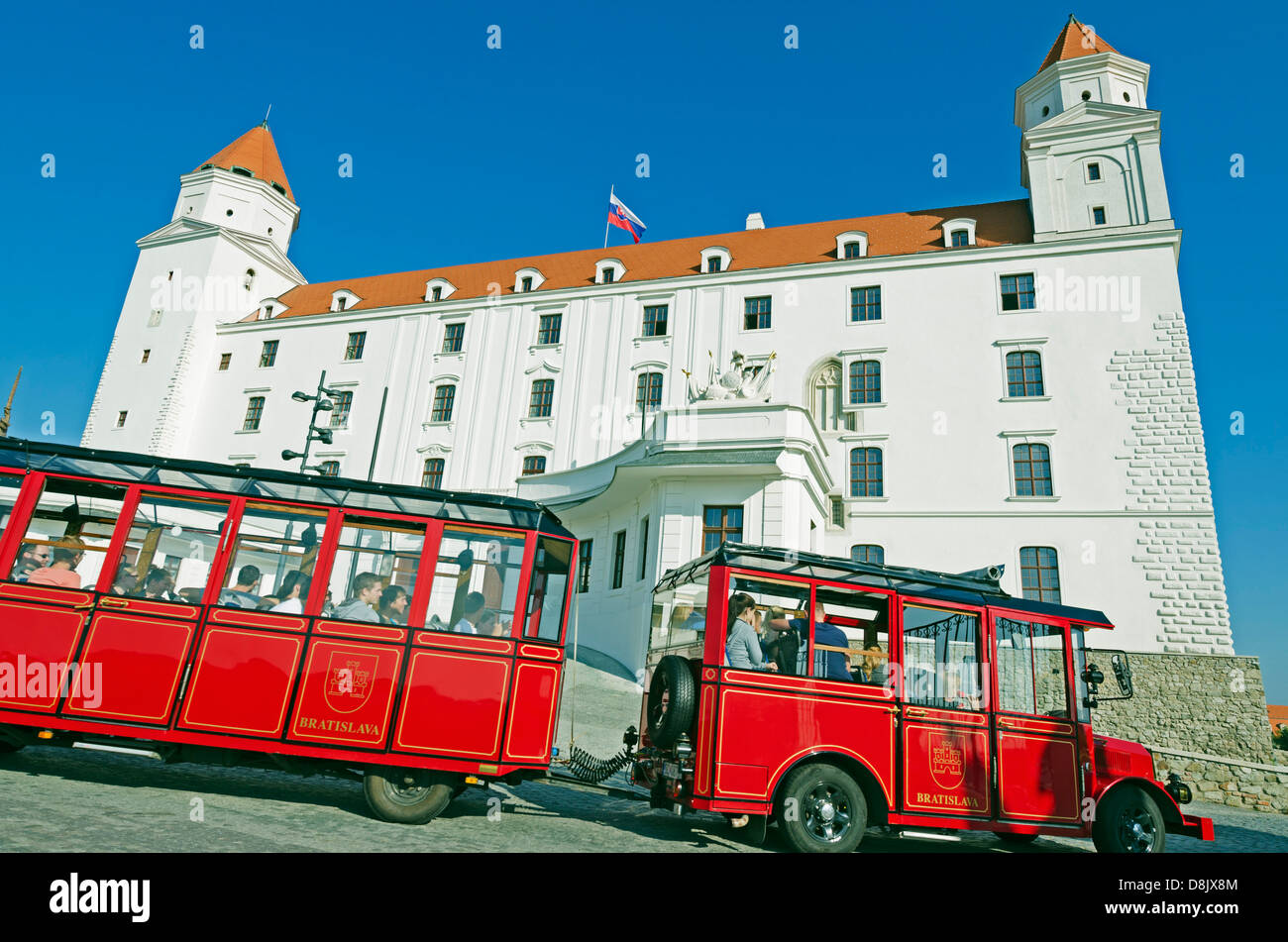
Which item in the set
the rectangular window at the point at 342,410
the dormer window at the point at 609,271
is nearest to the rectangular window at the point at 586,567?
the dormer window at the point at 609,271

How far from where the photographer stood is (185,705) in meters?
7.04

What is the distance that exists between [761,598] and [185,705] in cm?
581

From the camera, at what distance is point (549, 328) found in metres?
34.9

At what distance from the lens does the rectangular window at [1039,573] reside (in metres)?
24.0

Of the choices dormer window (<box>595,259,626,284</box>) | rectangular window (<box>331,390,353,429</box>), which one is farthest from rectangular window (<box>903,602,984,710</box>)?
rectangular window (<box>331,390,353,429</box>)

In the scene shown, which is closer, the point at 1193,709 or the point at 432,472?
the point at 1193,709

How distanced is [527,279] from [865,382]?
57.6 feet

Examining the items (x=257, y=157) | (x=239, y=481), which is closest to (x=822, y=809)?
(x=239, y=481)

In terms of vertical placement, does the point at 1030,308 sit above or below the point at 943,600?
above

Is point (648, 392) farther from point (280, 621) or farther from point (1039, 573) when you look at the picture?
point (280, 621)

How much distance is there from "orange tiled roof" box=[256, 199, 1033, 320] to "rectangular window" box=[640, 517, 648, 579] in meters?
14.6

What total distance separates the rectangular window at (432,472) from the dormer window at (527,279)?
923 cm
